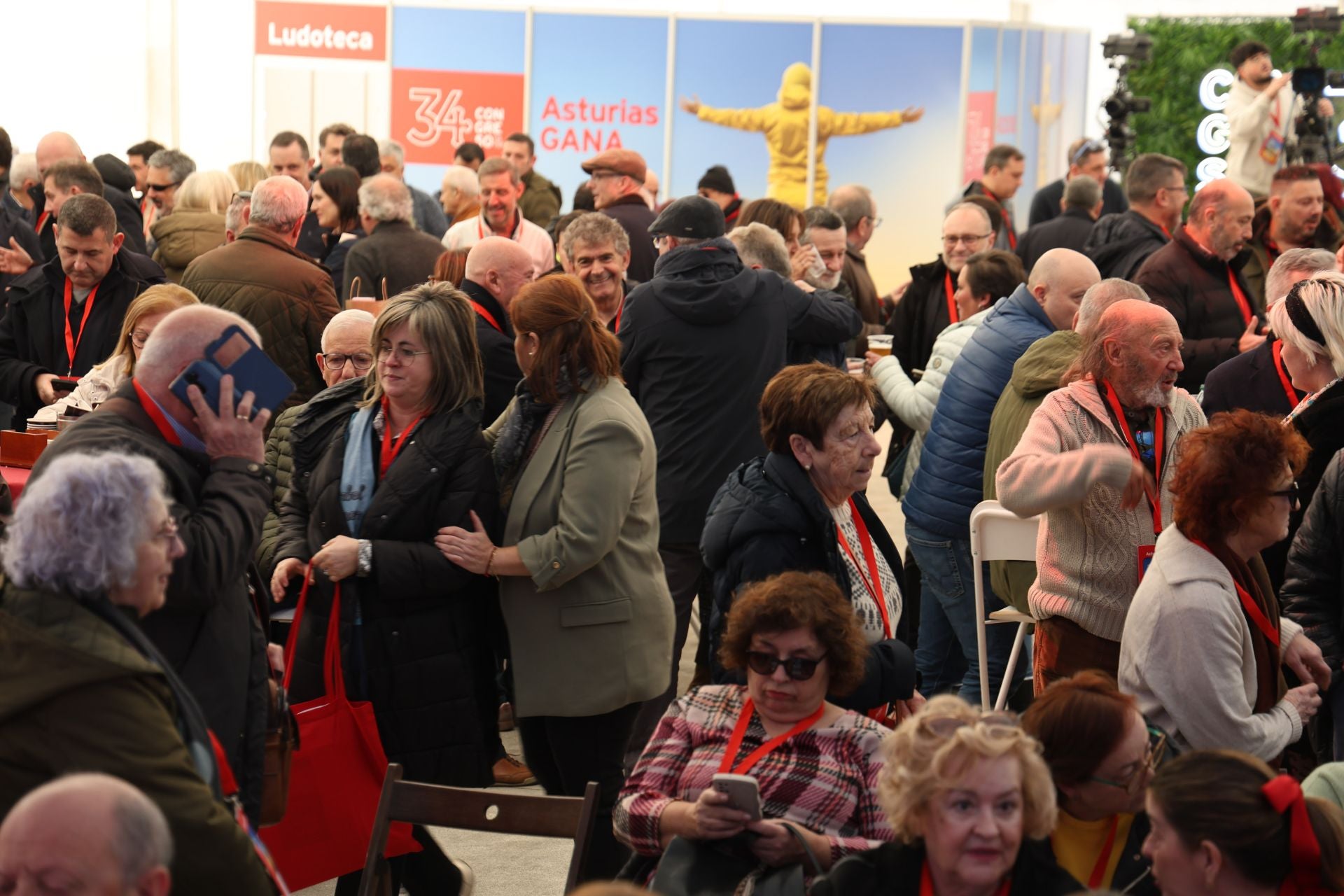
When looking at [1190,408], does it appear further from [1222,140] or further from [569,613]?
[1222,140]

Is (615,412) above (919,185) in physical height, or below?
below

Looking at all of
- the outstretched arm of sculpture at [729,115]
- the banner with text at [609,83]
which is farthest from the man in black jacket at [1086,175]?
the banner with text at [609,83]

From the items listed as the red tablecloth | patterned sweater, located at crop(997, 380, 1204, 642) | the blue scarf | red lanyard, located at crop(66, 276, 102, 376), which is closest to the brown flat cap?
red lanyard, located at crop(66, 276, 102, 376)

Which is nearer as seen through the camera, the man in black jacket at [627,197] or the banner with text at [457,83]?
the man in black jacket at [627,197]

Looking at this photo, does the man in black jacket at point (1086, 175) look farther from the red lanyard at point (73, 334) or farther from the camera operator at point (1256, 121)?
the red lanyard at point (73, 334)

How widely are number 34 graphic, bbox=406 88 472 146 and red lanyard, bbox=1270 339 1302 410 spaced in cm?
1116

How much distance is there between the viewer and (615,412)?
12.5 feet

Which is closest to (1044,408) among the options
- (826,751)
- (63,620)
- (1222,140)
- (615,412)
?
(615,412)

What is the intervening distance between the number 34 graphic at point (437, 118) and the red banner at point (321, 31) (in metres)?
0.55

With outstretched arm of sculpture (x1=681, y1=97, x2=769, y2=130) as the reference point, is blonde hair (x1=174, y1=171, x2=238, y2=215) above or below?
below

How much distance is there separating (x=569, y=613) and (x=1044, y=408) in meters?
A: 1.27

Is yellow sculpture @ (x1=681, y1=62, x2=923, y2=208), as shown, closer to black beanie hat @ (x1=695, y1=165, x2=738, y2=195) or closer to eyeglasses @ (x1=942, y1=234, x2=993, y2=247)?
black beanie hat @ (x1=695, y1=165, x2=738, y2=195)

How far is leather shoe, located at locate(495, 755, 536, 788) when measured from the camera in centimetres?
509

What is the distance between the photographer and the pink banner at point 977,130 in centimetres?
1523
